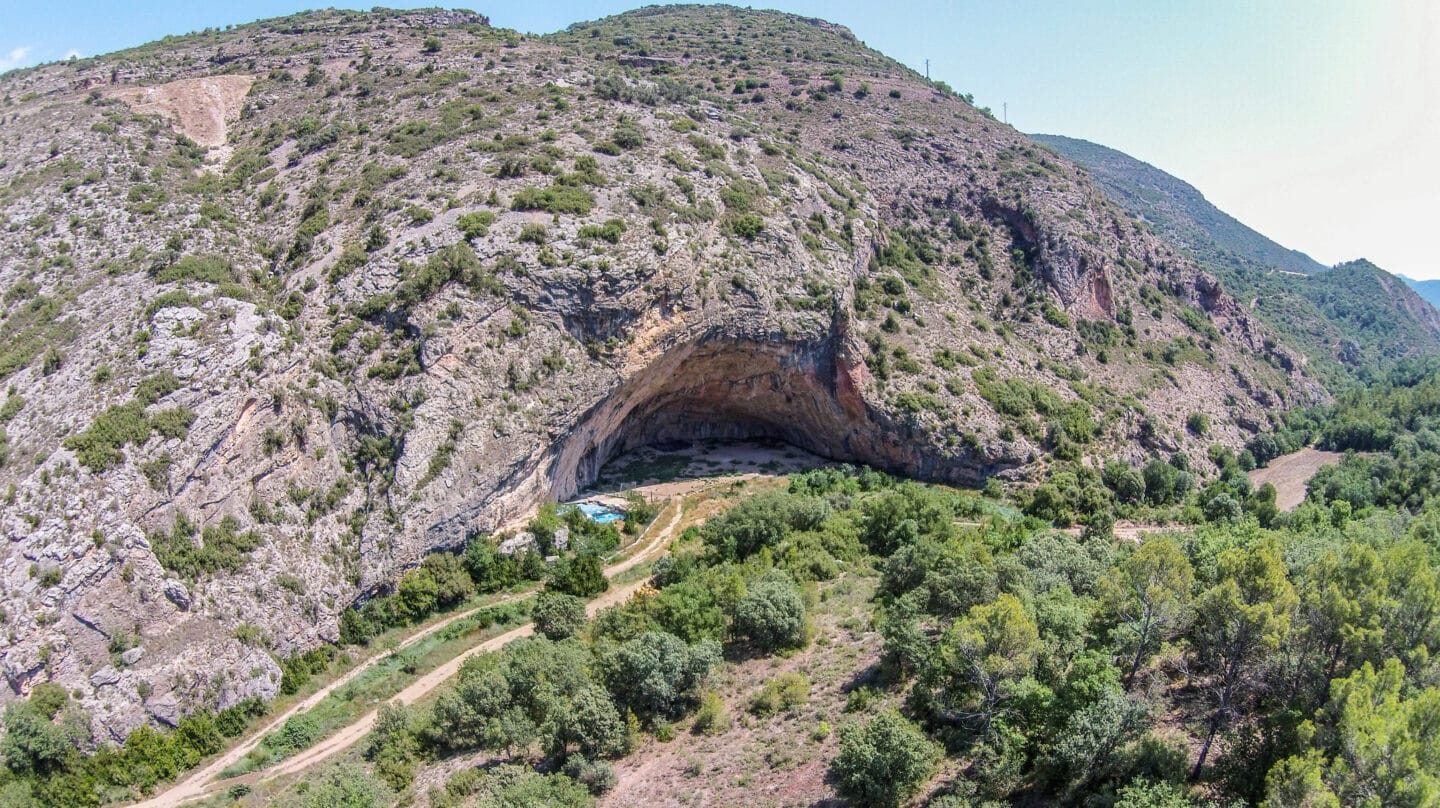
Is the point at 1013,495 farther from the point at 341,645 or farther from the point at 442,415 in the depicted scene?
the point at 341,645

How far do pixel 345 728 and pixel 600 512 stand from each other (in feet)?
65.5

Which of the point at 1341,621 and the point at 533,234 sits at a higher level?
the point at 533,234

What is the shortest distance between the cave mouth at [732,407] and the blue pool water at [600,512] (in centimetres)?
193

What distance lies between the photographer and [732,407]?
61.2m

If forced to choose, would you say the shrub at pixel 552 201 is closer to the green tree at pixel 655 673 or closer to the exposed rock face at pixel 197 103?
the exposed rock face at pixel 197 103

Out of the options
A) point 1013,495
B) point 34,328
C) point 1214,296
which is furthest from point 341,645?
point 1214,296

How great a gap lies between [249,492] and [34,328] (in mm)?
16570

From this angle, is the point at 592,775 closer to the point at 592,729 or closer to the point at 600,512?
the point at 592,729

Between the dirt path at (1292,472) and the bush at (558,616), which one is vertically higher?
the dirt path at (1292,472)

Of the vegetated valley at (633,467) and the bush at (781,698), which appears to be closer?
the vegetated valley at (633,467)

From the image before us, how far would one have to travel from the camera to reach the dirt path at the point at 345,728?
28406 mm

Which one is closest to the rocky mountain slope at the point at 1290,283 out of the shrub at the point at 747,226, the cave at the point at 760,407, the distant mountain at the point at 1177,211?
the distant mountain at the point at 1177,211

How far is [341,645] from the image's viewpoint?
119ft

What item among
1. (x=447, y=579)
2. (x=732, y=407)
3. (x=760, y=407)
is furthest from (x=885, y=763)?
(x=732, y=407)
